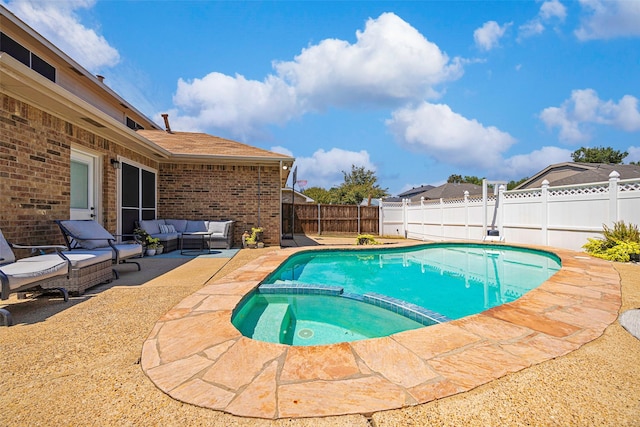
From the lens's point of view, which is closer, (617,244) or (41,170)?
(41,170)

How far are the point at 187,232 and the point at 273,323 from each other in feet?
20.8

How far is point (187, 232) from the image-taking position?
856 centimetres

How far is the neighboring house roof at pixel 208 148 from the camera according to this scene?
8641 millimetres

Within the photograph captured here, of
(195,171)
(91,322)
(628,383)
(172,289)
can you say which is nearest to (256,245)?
(195,171)

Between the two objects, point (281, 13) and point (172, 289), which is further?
point (281, 13)

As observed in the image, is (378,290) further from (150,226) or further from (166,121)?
(166,121)

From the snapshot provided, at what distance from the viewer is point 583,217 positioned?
7.56 metres

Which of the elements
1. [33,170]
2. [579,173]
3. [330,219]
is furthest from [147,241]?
[579,173]

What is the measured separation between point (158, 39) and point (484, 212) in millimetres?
12617

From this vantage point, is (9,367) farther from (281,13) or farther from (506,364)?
(281,13)

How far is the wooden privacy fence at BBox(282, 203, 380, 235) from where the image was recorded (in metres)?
14.8

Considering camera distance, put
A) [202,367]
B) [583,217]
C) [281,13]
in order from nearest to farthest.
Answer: [202,367], [583,217], [281,13]

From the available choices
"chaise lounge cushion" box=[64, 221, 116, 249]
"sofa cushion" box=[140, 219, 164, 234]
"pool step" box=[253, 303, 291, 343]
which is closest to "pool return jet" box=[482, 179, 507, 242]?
"pool step" box=[253, 303, 291, 343]

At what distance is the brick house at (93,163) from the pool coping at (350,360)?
3.74 metres
